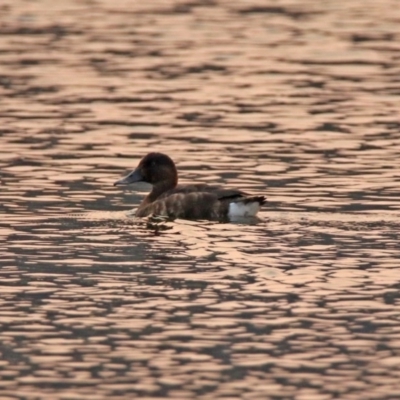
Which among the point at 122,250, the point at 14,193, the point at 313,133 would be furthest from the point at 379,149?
the point at 122,250

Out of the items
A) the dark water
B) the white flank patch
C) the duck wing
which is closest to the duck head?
the dark water

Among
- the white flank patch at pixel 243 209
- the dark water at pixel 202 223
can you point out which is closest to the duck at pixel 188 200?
the white flank patch at pixel 243 209

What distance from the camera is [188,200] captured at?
15.9 m

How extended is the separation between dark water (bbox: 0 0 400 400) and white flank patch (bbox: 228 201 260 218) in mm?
265

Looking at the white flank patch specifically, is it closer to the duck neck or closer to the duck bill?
the duck neck

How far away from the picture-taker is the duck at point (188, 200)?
51.1 feet

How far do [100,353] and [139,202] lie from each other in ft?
24.0

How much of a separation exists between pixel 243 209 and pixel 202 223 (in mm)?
427

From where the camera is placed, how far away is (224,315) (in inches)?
448

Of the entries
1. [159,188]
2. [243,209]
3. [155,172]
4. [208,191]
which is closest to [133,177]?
[155,172]

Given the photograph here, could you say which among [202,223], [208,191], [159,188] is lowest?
[202,223]

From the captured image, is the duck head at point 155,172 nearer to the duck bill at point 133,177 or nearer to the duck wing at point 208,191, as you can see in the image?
the duck bill at point 133,177

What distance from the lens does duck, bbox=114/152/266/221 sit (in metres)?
15.6

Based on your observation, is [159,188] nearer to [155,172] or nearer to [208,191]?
[155,172]
